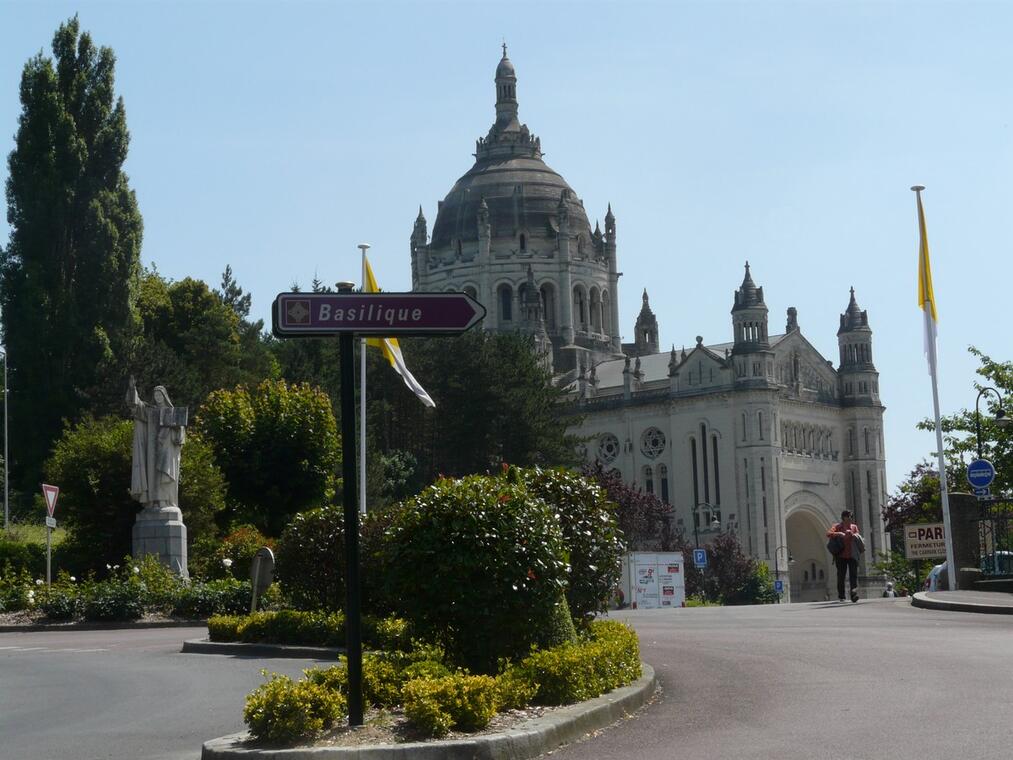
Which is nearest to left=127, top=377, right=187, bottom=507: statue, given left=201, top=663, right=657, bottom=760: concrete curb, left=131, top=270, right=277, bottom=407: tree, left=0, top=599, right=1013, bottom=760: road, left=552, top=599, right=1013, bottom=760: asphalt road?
left=0, top=599, right=1013, bottom=760: road

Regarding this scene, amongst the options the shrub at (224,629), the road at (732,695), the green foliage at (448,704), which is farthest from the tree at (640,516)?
the green foliage at (448,704)

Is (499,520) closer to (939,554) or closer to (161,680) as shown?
(161,680)

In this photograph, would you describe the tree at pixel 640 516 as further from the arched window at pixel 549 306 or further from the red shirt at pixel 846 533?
the red shirt at pixel 846 533

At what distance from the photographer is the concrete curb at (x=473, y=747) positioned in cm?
986

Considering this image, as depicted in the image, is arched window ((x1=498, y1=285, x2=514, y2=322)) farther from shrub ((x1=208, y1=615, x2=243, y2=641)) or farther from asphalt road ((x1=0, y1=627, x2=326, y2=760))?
shrub ((x1=208, y1=615, x2=243, y2=641))

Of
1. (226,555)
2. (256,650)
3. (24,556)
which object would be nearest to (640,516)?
(24,556)

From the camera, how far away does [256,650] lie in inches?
789

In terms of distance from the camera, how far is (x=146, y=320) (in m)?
74.8

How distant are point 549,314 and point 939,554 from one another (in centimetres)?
9350

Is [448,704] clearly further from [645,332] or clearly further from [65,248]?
[645,332]

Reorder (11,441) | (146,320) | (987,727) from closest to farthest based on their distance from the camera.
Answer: (987,727)
(11,441)
(146,320)

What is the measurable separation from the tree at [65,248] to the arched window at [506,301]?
67428 mm

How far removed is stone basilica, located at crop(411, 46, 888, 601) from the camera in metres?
102

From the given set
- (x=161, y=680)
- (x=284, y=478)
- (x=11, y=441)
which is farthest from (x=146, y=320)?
(x=161, y=680)
